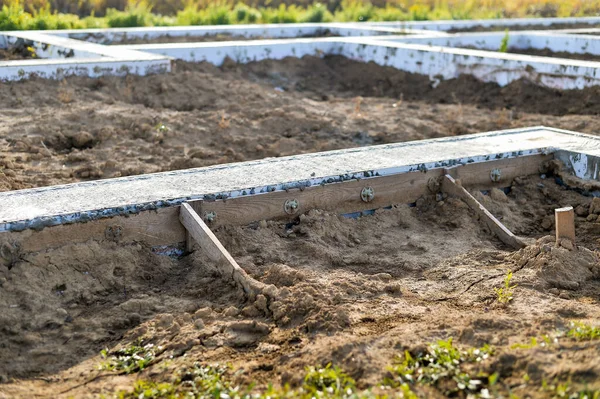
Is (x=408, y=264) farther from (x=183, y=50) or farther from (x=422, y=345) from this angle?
(x=183, y=50)

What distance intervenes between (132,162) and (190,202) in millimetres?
2081

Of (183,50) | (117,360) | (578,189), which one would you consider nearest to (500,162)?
(578,189)

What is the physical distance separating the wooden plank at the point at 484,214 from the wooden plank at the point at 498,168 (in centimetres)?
13

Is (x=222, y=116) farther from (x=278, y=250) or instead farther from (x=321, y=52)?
(x=321, y=52)

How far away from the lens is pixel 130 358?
147 inches

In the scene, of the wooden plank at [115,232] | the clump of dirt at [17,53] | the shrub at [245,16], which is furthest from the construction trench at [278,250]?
the shrub at [245,16]

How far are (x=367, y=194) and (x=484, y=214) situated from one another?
2.70 feet

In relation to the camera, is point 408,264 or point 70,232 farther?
point 408,264

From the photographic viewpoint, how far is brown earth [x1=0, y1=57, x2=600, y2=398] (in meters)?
3.55

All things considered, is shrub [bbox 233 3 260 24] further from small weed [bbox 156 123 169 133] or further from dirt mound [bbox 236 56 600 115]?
small weed [bbox 156 123 169 133]

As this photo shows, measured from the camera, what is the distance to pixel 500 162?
6.21 m

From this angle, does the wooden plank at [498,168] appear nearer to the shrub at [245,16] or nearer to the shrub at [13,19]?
the shrub at [13,19]

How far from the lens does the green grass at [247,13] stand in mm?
14828

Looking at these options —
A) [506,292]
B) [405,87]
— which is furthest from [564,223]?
[405,87]
